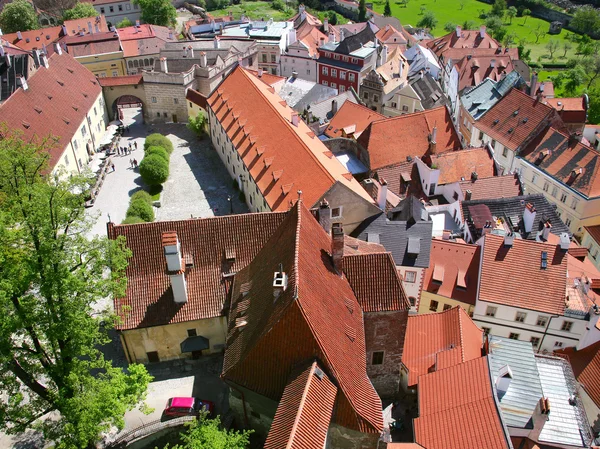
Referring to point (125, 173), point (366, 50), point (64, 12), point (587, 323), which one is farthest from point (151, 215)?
point (64, 12)

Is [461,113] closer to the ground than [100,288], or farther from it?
closer to the ground

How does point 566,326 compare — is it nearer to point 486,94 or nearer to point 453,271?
point 453,271

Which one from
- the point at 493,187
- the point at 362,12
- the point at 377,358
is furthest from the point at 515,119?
the point at 362,12

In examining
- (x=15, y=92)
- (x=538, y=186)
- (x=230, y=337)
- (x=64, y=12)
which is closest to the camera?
(x=230, y=337)

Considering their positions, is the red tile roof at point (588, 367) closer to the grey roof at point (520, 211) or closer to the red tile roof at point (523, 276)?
the red tile roof at point (523, 276)

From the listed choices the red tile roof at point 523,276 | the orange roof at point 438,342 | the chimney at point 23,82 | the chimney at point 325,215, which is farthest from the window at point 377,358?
the chimney at point 23,82

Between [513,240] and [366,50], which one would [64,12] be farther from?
[513,240]
